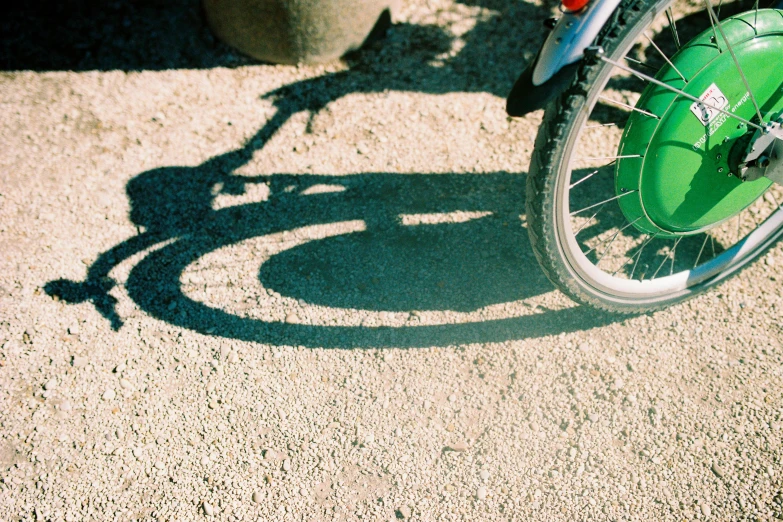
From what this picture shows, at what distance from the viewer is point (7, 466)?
2152 millimetres

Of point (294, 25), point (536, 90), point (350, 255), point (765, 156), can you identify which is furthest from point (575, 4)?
point (294, 25)

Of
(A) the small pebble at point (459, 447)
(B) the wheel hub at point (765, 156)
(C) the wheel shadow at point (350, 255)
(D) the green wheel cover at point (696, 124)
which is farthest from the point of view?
(C) the wheel shadow at point (350, 255)

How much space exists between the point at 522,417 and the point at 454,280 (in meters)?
0.68

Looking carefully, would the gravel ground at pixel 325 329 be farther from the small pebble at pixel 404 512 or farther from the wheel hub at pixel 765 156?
the wheel hub at pixel 765 156

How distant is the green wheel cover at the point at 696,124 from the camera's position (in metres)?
1.92

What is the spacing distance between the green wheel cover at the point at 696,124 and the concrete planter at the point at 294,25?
75.6 inches

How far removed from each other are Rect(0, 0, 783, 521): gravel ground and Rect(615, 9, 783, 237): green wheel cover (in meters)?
0.61

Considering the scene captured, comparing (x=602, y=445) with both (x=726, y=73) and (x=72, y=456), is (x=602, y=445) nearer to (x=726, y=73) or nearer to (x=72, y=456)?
(x=726, y=73)

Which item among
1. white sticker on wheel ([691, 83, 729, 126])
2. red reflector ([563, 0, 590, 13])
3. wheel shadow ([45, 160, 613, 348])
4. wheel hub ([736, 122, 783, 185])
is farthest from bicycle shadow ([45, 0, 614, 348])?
red reflector ([563, 0, 590, 13])

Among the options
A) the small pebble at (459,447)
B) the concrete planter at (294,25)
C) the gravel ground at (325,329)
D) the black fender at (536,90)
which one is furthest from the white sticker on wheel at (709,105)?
the concrete planter at (294,25)

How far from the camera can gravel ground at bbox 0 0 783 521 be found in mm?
2113

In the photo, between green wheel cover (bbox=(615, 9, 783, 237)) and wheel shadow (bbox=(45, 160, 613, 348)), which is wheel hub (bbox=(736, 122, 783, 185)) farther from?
wheel shadow (bbox=(45, 160, 613, 348))

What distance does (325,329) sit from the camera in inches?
97.5

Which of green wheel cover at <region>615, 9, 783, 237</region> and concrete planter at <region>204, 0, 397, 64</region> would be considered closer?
green wheel cover at <region>615, 9, 783, 237</region>
